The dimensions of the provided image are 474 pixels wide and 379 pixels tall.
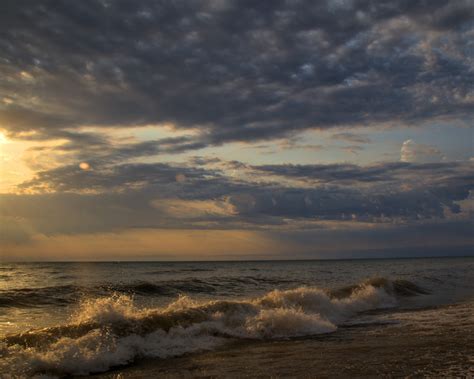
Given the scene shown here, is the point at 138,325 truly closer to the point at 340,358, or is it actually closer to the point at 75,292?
the point at 340,358

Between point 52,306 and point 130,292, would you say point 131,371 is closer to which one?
point 52,306

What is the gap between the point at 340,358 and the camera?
938 centimetres

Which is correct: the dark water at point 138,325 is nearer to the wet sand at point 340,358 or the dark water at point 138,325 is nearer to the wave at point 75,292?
the wave at point 75,292

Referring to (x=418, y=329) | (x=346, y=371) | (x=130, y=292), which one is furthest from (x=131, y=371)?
(x=130, y=292)

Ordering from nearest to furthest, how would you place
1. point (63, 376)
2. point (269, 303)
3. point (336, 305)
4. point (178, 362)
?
1. point (63, 376)
2. point (178, 362)
3. point (269, 303)
4. point (336, 305)

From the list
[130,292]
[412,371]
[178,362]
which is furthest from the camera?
[130,292]

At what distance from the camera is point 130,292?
25578 millimetres

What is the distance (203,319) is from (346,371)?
6.31 metres

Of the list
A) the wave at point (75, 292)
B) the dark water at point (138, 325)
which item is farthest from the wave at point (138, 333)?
the wave at point (75, 292)

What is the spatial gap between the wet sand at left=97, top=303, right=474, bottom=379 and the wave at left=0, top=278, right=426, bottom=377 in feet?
2.43

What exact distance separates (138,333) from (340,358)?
17.1ft

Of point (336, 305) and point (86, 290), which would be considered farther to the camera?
point (86, 290)

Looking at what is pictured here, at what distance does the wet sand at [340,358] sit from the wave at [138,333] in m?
0.74

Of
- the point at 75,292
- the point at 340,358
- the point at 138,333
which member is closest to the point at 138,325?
the point at 138,333
